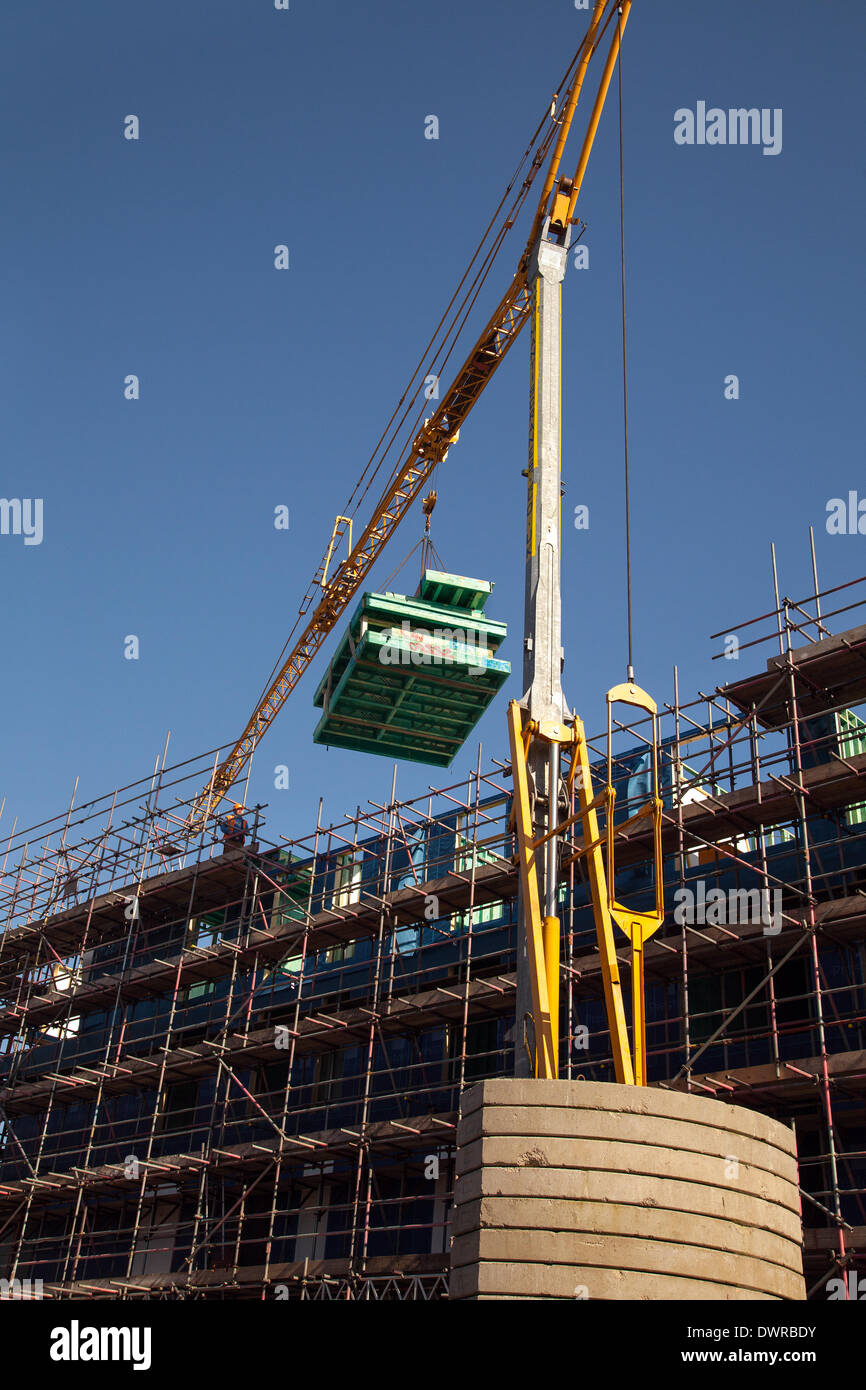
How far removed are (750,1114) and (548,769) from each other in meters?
6.73

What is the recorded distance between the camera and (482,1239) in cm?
1234

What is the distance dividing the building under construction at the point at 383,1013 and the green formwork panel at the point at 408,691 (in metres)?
2.79

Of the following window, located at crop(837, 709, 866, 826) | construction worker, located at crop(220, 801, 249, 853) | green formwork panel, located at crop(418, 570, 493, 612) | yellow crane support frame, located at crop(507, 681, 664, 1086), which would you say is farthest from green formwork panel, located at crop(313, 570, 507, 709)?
yellow crane support frame, located at crop(507, 681, 664, 1086)

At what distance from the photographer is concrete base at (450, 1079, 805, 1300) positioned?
1216 centimetres

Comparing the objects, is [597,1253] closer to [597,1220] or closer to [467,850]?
[597,1220]

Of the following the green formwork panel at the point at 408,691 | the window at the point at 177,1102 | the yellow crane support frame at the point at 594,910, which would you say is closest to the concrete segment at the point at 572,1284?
the yellow crane support frame at the point at 594,910

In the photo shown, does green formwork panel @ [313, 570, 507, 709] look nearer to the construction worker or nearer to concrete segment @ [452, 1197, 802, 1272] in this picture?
the construction worker

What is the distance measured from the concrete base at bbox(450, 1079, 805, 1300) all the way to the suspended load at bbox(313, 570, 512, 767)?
820 inches

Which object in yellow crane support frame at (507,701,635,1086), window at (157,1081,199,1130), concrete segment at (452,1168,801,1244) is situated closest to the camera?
concrete segment at (452,1168,801,1244)

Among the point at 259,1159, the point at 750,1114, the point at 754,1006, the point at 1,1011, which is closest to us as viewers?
the point at 750,1114

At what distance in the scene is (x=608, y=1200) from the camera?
12.4 m

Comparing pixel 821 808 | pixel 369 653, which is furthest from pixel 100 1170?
pixel 821 808
